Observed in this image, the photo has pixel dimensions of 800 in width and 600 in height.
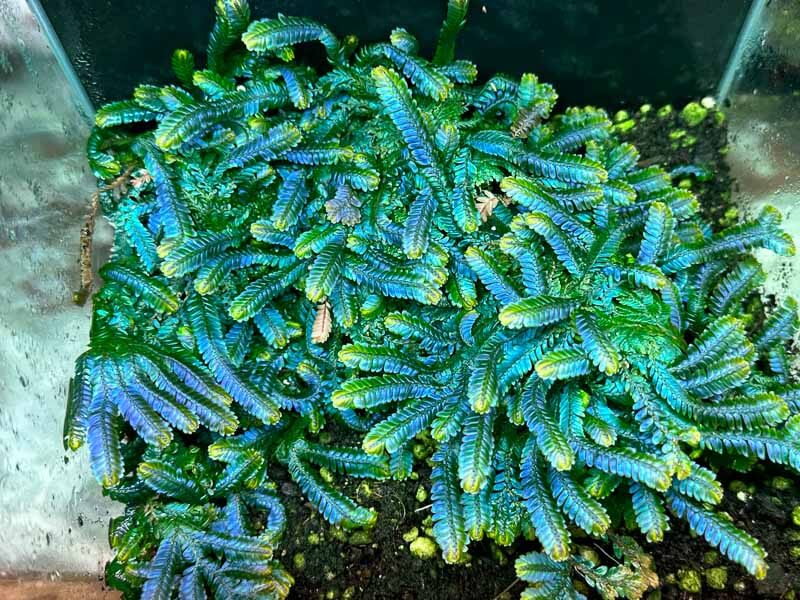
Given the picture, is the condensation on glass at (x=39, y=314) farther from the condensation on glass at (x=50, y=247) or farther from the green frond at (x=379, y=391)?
the green frond at (x=379, y=391)

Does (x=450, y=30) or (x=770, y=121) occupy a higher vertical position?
(x=770, y=121)

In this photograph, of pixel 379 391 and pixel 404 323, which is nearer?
pixel 379 391

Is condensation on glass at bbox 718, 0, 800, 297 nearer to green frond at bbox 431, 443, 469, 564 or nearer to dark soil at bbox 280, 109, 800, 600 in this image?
dark soil at bbox 280, 109, 800, 600

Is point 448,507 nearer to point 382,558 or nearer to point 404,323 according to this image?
point 382,558

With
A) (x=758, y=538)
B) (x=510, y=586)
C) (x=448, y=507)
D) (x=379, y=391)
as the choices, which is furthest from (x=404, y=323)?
(x=758, y=538)

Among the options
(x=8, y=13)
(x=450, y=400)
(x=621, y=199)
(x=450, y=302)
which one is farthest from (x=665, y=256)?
(x=8, y=13)

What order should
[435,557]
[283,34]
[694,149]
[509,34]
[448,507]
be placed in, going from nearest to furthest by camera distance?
[448,507]
[435,557]
[283,34]
[509,34]
[694,149]

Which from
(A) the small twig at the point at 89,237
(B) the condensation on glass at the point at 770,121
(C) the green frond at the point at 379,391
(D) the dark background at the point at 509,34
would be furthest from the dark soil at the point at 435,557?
(D) the dark background at the point at 509,34

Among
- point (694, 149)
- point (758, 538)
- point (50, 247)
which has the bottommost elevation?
point (50, 247)
